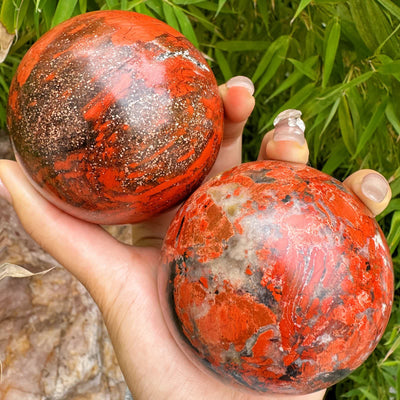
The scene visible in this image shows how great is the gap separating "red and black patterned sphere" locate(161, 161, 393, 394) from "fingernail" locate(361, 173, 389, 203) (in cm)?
6

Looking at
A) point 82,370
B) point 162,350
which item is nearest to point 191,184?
point 162,350

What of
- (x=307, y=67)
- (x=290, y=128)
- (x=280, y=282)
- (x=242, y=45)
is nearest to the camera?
(x=280, y=282)

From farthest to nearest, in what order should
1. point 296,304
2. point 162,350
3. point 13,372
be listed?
point 13,372 → point 162,350 → point 296,304

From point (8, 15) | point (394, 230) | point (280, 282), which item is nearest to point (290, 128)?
point (280, 282)

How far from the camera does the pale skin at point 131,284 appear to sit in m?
1.12

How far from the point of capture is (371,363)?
1.85 metres

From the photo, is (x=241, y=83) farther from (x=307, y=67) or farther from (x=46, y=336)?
(x=46, y=336)

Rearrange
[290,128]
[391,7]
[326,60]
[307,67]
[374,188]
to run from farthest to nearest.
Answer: [307,67] < [326,60] < [391,7] < [290,128] < [374,188]

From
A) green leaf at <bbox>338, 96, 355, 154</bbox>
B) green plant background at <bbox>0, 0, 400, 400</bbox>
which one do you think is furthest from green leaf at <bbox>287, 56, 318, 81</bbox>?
green leaf at <bbox>338, 96, 355, 154</bbox>

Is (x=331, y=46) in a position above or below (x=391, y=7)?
below

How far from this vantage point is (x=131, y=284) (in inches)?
46.1

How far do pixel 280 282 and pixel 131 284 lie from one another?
472 millimetres

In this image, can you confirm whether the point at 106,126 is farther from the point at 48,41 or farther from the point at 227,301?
the point at 227,301

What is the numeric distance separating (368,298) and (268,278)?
0.20 m
